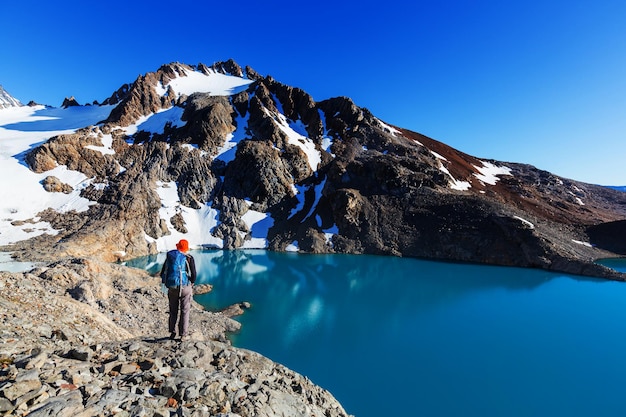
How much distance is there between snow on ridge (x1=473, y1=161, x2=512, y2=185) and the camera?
7911 centimetres

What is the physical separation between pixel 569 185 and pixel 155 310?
388 feet

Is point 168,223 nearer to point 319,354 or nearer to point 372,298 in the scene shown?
point 372,298

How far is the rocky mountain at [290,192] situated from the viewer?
48106mm

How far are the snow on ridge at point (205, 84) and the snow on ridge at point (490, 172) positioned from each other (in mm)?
76726

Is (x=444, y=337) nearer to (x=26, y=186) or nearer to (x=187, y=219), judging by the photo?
(x=187, y=219)

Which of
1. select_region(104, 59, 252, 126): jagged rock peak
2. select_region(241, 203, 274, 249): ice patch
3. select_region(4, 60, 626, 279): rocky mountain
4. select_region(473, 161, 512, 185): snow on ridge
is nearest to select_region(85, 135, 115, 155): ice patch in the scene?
select_region(4, 60, 626, 279): rocky mountain

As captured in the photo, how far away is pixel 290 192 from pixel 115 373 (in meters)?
61.0

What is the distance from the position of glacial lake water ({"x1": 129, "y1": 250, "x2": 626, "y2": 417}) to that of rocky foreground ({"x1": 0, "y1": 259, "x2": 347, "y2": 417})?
7.59 metres

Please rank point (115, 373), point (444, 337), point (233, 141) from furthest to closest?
point (233, 141), point (444, 337), point (115, 373)

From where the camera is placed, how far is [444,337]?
67.4 feet

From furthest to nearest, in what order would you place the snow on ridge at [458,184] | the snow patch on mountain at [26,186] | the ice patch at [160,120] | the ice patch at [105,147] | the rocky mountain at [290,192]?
the ice patch at [160,120]
the ice patch at [105,147]
the snow on ridge at [458,184]
the snow patch on mountain at [26,186]
the rocky mountain at [290,192]

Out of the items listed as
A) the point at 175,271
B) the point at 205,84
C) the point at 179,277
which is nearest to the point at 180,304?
the point at 179,277

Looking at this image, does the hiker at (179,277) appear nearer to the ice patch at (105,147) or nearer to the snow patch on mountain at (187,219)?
the snow patch on mountain at (187,219)

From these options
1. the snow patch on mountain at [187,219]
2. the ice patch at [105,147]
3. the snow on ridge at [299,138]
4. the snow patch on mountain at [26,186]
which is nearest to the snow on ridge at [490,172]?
the snow on ridge at [299,138]
